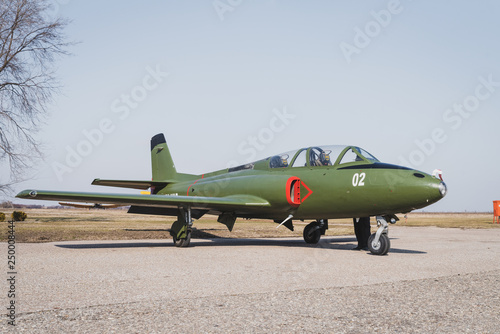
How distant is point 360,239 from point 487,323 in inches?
332

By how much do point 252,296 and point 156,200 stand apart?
7338mm

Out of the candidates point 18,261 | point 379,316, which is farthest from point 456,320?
point 18,261

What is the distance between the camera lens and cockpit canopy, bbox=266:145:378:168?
1149cm

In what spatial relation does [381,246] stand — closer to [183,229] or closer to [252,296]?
[183,229]

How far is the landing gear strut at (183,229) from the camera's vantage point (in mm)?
12492

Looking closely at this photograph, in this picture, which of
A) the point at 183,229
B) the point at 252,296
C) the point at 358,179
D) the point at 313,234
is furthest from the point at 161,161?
the point at 252,296

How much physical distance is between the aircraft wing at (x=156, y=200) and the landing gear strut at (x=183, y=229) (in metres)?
0.40

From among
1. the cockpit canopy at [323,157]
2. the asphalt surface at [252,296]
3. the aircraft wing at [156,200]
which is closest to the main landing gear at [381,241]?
the asphalt surface at [252,296]

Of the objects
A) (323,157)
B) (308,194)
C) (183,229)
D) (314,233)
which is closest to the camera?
(308,194)

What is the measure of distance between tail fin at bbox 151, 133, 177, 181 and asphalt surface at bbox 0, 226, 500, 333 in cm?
1063

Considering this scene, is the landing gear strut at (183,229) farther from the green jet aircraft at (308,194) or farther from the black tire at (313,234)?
the black tire at (313,234)

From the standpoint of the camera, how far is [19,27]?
22312 millimetres

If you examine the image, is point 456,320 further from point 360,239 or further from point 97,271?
point 360,239

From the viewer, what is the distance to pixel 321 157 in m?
12.1
